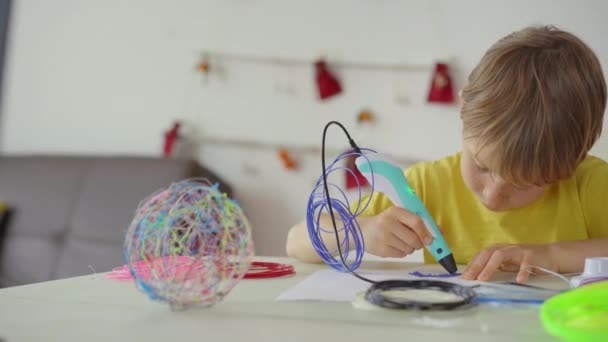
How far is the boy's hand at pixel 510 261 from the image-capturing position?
0.71m

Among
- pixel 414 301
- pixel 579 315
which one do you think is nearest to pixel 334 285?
pixel 414 301

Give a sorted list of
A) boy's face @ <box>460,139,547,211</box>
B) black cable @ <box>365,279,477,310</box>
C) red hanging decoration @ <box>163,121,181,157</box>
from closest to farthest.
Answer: black cable @ <box>365,279,477,310</box>
boy's face @ <box>460,139,547,211</box>
red hanging decoration @ <box>163,121,181,157</box>

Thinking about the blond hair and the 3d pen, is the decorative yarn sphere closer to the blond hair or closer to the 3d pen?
the 3d pen

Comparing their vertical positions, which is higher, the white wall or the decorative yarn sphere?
the white wall

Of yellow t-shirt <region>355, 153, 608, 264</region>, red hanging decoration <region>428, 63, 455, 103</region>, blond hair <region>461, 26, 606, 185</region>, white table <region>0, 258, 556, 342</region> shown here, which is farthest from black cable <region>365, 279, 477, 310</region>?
red hanging decoration <region>428, 63, 455, 103</region>

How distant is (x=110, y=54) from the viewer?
7.07 feet

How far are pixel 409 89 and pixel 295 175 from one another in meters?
0.42

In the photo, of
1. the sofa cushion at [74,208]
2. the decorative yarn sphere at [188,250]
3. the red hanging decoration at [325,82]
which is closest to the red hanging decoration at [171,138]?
the sofa cushion at [74,208]

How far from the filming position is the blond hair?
802mm

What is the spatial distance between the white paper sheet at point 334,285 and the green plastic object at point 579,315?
0.60 feet

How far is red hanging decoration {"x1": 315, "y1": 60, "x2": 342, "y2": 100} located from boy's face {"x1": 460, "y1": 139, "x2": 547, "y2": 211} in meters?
0.87

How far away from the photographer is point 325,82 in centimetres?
181

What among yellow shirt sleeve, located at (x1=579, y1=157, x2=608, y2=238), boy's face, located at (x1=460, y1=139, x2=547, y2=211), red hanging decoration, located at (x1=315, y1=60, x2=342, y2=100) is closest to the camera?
boy's face, located at (x1=460, y1=139, x2=547, y2=211)

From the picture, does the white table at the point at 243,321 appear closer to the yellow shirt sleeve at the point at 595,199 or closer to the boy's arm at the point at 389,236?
the boy's arm at the point at 389,236
